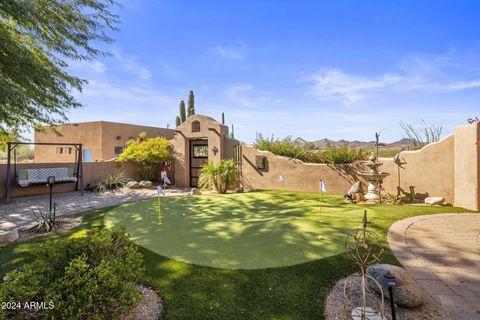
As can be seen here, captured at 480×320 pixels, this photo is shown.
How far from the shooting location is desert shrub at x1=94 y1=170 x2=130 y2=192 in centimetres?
1223

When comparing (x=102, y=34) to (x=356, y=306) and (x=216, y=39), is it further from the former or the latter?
(x=356, y=306)

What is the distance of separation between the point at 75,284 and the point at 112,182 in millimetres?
11400

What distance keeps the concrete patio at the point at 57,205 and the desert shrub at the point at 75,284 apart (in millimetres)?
5062

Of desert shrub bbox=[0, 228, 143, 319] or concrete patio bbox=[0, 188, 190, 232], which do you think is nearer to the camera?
desert shrub bbox=[0, 228, 143, 319]

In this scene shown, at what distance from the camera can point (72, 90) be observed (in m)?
8.80

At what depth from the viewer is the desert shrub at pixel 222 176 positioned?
36.7 ft

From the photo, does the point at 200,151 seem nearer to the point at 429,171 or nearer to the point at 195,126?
the point at 195,126

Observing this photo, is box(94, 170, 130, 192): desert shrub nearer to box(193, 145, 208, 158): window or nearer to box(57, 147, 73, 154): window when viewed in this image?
box(193, 145, 208, 158): window

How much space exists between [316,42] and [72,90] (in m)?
8.73

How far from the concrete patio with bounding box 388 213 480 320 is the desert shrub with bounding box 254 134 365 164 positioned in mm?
4498

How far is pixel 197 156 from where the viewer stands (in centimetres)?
1372

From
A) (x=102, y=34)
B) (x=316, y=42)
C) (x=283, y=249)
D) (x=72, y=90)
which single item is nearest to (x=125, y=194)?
(x=72, y=90)

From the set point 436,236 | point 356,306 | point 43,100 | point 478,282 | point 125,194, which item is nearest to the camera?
point 356,306

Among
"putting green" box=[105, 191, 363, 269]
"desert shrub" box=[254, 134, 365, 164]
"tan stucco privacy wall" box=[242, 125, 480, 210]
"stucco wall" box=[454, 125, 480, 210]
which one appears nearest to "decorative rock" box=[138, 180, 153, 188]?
"putting green" box=[105, 191, 363, 269]
